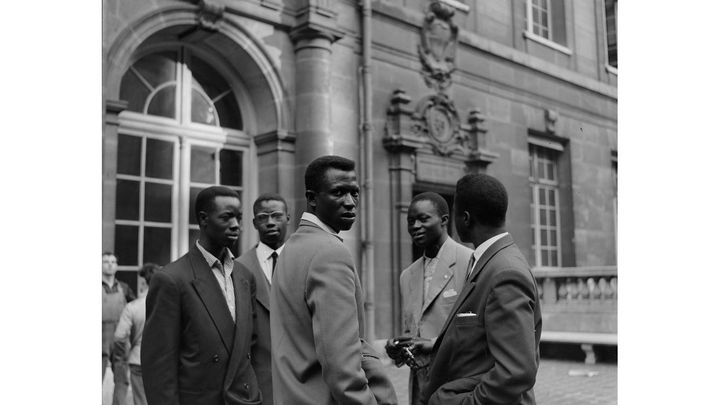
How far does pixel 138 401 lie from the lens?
3.71 metres

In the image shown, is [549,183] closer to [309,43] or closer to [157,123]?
[309,43]

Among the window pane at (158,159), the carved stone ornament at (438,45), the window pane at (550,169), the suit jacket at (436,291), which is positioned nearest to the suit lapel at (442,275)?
the suit jacket at (436,291)

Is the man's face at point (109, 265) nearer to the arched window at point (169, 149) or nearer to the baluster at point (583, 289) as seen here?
the arched window at point (169, 149)

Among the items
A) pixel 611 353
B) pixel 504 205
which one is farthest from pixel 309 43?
pixel 504 205

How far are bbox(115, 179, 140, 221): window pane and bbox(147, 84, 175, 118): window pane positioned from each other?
2.15 feet

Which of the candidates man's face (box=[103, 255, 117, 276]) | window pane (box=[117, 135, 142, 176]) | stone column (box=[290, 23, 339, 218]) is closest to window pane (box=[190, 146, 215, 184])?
window pane (box=[117, 135, 142, 176])

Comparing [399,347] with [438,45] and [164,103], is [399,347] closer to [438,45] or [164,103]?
[164,103]

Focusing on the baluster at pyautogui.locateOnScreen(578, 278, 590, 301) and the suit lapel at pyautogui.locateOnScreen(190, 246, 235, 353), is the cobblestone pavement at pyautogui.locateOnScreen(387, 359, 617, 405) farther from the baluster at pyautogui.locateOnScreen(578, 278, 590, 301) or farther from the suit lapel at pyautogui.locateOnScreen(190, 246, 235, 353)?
the suit lapel at pyautogui.locateOnScreen(190, 246, 235, 353)

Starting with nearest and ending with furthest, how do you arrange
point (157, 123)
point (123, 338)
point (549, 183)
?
point (123, 338), point (157, 123), point (549, 183)

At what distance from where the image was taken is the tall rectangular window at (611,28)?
4.43 meters

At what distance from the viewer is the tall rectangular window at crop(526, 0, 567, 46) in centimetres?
540

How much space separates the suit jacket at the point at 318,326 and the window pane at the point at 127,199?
118 inches

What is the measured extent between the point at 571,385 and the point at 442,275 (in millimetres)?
2035
